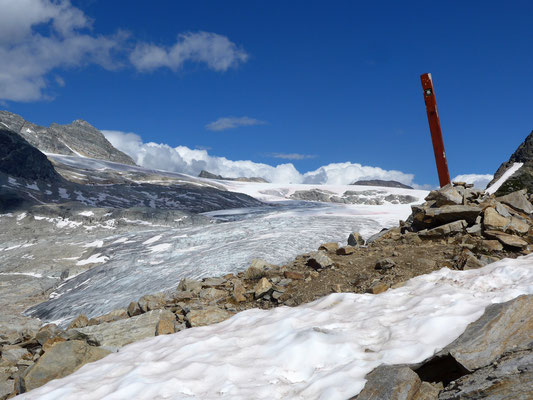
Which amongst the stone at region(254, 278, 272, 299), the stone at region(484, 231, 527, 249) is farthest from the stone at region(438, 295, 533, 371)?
the stone at region(254, 278, 272, 299)

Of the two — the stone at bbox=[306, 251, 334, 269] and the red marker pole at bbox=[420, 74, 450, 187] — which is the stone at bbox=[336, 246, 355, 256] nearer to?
the stone at bbox=[306, 251, 334, 269]

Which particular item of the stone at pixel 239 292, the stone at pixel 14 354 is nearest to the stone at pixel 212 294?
the stone at pixel 239 292

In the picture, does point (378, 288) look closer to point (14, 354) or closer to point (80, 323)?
point (80, 323)

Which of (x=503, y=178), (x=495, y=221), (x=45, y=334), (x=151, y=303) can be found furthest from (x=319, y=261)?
(x=503, y=178)

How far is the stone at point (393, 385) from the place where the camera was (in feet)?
12.5

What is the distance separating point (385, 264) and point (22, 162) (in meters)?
61.5

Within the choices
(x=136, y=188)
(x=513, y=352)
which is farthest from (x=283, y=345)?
(x=136, y=188)

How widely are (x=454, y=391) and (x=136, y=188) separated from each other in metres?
60.8

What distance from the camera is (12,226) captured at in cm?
3253

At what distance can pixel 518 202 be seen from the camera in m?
10.8

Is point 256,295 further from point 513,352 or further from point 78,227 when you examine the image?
point 78,227

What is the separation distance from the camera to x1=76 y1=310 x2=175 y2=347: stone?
6.89 m

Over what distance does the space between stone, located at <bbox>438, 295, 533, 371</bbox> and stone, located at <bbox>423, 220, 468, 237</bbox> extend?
4.88m

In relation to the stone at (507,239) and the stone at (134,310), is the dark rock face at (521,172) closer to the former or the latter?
the stone at (507,239)
